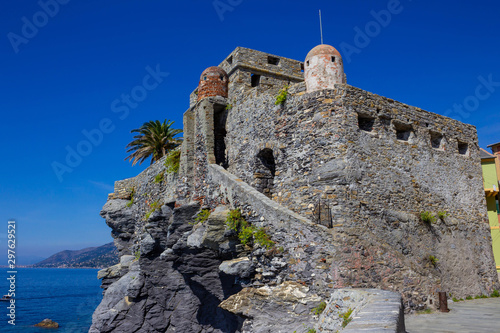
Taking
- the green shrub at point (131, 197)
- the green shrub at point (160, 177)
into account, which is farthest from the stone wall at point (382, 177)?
the green shrub at point (131, 197)

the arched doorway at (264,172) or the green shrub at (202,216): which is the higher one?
the arched doorway at (264,172)

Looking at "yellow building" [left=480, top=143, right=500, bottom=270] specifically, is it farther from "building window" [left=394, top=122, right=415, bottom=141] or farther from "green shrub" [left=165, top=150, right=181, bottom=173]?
"green shrub" [left=165, top=150, right=181, bottom=173]

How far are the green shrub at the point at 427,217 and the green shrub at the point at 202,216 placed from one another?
8.11 metres

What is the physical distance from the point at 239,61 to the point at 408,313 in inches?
524

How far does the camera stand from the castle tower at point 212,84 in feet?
60.0

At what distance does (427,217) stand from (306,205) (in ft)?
Answer: 14.9

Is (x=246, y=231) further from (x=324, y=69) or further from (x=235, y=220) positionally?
(x=324, y=69)

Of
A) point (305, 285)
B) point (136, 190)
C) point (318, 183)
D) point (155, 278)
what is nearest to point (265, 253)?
point (305, 285)

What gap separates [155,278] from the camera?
19.0m

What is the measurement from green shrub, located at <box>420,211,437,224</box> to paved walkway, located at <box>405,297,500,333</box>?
281 centimetres

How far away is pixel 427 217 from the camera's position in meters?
13.4

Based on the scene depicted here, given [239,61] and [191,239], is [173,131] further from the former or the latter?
[191,239]

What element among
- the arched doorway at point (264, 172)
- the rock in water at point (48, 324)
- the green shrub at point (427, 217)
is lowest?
the rock in water at point (48, 324)

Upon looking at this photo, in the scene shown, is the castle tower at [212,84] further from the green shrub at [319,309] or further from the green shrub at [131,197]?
the green shrub at [131,197]
